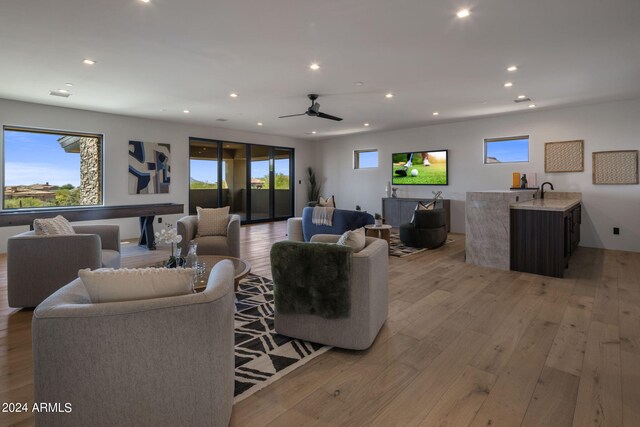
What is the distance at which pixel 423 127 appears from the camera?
8.46 metres

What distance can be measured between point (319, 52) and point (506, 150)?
5.36m

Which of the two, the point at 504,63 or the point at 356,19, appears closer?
the point at 356,19

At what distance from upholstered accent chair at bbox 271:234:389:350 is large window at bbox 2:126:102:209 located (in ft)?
20.1

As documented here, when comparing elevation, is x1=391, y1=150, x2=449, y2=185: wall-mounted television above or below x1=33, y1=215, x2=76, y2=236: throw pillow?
above

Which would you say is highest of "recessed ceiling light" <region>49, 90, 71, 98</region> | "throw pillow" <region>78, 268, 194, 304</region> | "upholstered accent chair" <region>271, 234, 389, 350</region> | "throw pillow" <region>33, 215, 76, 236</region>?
"recessed ceiling light" <region>49, 90, 71, 98</region>

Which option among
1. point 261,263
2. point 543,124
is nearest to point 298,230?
point 261,263

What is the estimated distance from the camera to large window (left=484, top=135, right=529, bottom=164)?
700 cm

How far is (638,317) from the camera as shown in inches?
118

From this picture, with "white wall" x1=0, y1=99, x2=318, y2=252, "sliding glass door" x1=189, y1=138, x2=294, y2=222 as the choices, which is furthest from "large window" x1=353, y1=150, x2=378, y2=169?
"white wall" x1=0, y1=99, x2=318, y2=252

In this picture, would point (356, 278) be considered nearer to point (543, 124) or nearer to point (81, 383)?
point (81, 383)

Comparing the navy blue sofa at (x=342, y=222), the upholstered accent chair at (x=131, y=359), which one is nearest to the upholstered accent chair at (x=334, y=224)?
the navy blue sofa at (x=342, y=222)

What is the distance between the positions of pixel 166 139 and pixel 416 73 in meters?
5.78

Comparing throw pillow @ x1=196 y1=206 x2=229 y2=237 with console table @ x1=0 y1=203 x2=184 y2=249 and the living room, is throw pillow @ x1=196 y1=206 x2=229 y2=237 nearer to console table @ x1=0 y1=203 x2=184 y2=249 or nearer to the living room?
the living room

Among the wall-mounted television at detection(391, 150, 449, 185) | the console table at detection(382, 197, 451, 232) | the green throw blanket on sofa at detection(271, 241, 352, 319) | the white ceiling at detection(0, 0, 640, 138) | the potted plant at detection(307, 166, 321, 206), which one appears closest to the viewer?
the green throw blanket on sofa at detection(271, 241, 352, 319)
